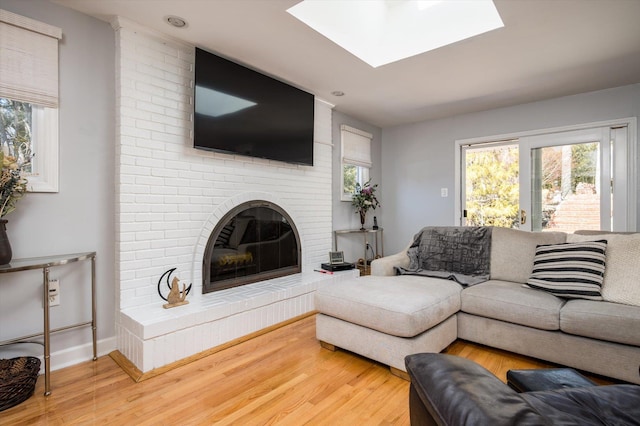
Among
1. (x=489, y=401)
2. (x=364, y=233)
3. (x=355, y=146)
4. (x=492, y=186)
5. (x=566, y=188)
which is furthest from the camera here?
(x=355, y=146)

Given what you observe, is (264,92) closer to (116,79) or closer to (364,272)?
(116,79)

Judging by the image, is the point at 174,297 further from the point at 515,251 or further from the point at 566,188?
the point at 566,188

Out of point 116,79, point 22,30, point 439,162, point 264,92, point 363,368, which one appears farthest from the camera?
point 439,162

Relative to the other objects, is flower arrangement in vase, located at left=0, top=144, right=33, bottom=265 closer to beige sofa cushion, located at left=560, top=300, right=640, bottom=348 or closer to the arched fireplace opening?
the arched fireplace opening

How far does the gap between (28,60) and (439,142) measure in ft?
14.4

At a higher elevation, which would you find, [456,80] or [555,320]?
[456,80]

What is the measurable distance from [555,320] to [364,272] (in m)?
2.47

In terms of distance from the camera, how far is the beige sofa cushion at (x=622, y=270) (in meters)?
1.98

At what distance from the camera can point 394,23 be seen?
2.84m

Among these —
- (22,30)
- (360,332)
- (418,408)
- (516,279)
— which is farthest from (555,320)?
(22,30)

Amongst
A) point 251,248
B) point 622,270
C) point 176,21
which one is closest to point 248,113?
point 176,21

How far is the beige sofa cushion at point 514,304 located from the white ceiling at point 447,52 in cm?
188

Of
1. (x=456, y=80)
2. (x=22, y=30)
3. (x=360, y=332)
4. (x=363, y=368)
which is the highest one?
(x=456, y=80)

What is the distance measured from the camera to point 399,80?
3.25 metres
